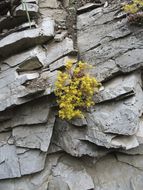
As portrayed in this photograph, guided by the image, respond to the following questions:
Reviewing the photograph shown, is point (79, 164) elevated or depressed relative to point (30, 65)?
depressed

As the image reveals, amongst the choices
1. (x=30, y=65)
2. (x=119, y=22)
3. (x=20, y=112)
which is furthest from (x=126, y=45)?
(x=20, y=112)

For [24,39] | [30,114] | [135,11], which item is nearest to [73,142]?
[30,114]

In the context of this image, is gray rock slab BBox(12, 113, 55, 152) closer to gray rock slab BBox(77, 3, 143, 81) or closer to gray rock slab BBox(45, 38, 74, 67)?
gray rock slab BBox(45, 38, 74, 67)

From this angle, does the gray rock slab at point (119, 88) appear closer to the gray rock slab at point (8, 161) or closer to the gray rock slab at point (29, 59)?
the gray rock slab at point (29, 59)

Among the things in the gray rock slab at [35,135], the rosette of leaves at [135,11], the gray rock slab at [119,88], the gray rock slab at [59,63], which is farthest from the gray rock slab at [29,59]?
the rosette of leaves at [135,11]

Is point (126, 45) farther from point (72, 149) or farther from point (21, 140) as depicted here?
point (21, 140)

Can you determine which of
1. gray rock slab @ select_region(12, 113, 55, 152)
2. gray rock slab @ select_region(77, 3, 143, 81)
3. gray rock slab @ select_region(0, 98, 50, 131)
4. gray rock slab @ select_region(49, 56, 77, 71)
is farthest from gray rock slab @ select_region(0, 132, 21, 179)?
gray rock slab @ select_region(77, 3, 143, 81)
